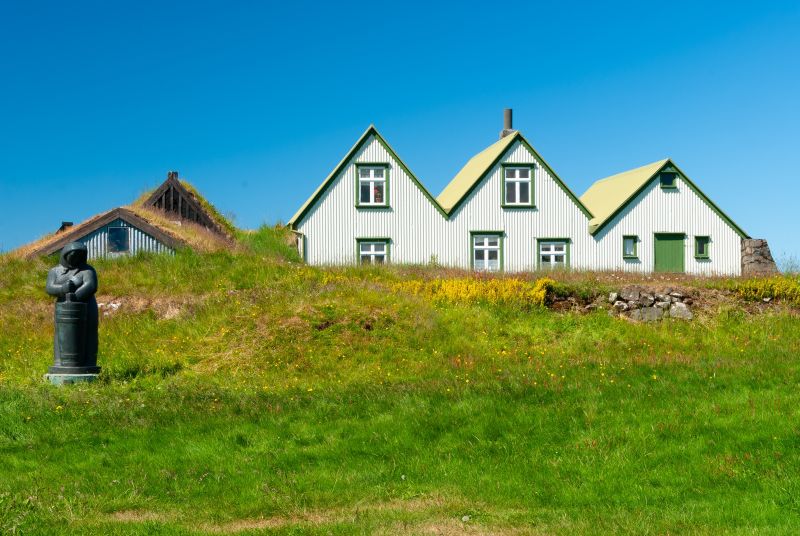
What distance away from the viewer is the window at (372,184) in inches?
1449

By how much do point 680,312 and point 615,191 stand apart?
59.1 feet

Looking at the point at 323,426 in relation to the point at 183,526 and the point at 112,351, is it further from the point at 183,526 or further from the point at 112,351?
the point at 112,351

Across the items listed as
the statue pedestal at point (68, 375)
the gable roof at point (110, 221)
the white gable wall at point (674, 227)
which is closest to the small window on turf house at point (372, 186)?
the gable roof at point (110, 221)

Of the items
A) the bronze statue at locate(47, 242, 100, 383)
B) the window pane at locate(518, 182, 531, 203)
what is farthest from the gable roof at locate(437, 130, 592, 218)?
the bronze statue at locate(47, 242, 100, 383)

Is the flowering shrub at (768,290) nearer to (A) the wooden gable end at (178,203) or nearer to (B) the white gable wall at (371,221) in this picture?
(B) the white gable wall at (371,221)

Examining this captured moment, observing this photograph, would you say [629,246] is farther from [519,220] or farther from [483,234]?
[483,234]

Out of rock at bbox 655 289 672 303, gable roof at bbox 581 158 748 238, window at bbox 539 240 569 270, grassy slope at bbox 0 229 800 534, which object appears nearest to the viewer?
grassy slope at bbox 0 229 800 534

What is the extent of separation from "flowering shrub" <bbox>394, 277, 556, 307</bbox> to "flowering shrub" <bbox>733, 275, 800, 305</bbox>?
6250 millimetres

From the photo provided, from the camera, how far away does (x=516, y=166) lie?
125 feet

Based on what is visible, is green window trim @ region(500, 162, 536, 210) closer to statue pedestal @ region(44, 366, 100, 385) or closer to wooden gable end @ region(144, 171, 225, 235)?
wooden gable end @ region(144, 171, 225, 235)

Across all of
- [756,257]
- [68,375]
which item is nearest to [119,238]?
[68,375]

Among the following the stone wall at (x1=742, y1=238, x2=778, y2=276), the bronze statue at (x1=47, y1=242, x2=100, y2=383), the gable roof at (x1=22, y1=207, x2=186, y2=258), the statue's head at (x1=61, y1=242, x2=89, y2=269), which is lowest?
the bronze statue at (x1=47, y1=242, x2=100, y2=383)

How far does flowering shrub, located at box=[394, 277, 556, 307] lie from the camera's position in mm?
24734

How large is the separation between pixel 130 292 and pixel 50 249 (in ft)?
29.0
